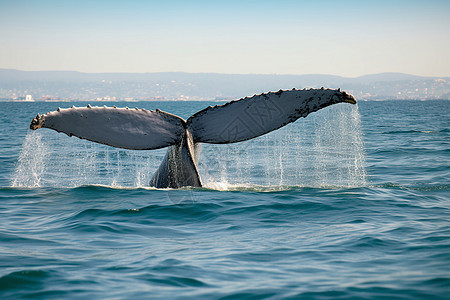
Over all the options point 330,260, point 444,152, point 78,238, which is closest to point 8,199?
point 78,238

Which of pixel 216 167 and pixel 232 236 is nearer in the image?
pixel 232 236

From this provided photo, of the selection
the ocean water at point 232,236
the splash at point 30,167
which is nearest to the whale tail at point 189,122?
the ocean water at point 232,236

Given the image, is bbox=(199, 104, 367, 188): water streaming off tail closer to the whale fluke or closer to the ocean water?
the ocean water

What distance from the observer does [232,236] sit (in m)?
6.41

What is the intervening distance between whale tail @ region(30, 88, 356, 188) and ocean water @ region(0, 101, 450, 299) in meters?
1.04

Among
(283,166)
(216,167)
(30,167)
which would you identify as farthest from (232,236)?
(30,167)

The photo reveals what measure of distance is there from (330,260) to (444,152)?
489 inches

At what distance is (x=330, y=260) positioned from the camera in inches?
213

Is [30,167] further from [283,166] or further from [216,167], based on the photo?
[283,166]

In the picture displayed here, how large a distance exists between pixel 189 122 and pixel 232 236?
1.71m

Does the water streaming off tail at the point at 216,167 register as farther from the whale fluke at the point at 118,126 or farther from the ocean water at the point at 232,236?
the whale fluke at the point at 118,126

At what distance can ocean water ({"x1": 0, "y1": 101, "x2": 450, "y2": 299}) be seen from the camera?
15.3ft

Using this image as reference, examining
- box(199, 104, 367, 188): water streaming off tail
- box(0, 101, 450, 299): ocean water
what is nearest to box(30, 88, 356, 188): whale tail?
box(0, 101, 450, 299): ocean water

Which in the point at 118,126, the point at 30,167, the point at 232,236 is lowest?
the point at 232,236
